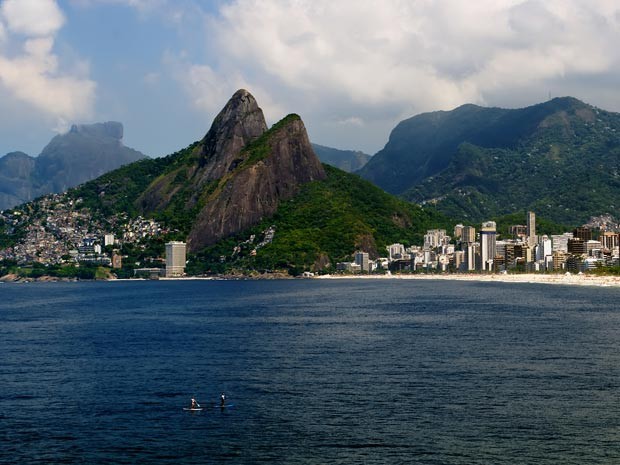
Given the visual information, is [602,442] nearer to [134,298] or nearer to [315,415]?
[315,415]

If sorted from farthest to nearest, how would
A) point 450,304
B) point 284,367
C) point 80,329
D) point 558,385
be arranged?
1. point 450,304
2. point 80,329
3. point 284,367
4. point 558,385

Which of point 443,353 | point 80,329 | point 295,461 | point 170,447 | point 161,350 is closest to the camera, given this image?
point 295,461

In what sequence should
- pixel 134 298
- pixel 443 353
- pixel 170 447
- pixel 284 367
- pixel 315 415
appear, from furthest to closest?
pixel 134 298 → pixel 443 353 → pixel 284 367 → pixel 315 415 → pixel 170 447

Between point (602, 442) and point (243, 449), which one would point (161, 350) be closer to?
point (243, 449)

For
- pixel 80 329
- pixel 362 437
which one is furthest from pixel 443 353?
pixel 80 329

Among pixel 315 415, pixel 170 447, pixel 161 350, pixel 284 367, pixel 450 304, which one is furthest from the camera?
pixel 450 304

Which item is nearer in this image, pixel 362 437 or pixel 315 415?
pixel 362 437

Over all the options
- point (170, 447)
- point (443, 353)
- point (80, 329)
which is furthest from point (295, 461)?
point (80, 329)
